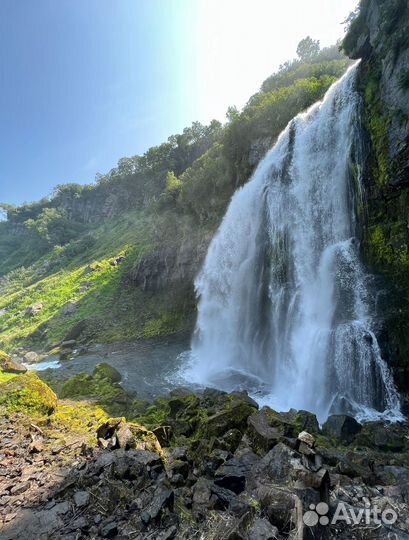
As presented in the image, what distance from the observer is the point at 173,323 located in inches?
1141

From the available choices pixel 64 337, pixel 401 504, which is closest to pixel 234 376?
pixel 401 504

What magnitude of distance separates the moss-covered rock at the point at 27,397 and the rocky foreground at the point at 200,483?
52 cm

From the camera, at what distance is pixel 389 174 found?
1403 centimetres

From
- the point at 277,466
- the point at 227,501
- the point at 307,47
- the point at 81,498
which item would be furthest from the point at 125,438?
the point at 307,47

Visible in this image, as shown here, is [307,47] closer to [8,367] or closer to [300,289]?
[300,289]

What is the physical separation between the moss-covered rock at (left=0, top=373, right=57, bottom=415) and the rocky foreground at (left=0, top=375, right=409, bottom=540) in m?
0.52

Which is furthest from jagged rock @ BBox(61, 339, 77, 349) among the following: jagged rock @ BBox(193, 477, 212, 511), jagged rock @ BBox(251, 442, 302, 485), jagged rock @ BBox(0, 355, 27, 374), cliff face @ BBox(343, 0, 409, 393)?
jagged rock @ BBox(251, 442, 302, 485)

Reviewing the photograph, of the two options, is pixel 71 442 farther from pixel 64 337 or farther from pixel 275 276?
pixel 64 337

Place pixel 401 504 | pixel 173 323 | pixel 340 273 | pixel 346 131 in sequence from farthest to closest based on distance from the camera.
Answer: pixel 173 323 < pixel 346 131 < pixel 340 273 < pixel 401 504

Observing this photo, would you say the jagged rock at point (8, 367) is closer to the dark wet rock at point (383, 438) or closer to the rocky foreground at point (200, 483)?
the rocky foreground at point (200, 483)

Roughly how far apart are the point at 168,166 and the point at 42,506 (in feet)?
197

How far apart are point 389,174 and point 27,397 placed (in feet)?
54.5

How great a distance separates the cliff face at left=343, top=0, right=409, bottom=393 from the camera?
40.9ft

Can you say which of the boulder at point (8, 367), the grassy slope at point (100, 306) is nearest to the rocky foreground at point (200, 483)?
the boulder at point (8, 367)
